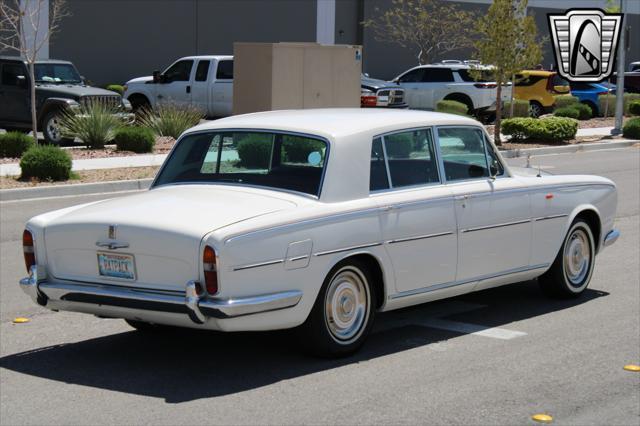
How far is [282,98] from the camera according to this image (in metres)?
23.2

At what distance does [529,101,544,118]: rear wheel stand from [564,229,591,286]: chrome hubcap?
2713 cm

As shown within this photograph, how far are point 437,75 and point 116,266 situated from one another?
91.5ft

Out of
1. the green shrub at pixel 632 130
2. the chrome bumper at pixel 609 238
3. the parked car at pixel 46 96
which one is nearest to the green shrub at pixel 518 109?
the green shrub at pixel 632 130

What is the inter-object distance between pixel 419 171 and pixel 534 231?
1266 mm

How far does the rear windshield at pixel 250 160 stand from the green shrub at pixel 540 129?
818 inches

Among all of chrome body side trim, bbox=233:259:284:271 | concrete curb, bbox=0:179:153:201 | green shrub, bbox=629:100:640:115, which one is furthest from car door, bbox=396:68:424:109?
chrome body side trim, bbox=233:259:284:271

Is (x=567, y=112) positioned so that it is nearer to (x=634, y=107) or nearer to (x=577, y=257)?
(x=634, y=107)

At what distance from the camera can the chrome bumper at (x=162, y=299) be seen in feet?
21.3

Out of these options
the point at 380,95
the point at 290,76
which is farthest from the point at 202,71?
the point at 290,76

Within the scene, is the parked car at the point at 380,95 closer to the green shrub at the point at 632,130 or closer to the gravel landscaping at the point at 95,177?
the green shrub at the point at 632,130

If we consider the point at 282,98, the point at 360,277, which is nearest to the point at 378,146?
the point at 360,277

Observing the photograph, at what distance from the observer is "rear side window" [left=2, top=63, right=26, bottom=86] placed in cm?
2503

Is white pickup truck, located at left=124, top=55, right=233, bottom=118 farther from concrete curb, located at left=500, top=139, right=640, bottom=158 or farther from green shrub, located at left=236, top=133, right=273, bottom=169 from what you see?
green shrub, located at left=236, top=133, right=273, bottom=169

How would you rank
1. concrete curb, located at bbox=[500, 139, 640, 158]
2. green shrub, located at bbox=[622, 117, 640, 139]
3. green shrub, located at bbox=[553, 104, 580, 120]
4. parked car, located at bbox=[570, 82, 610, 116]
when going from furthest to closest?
parked car, located at bbox=[570, 82, 610, 116] < green shrub, located at bbox=[553, 104, 580, 120] < green shrub, located at bbox=[622, 117, 640, 139] < concrete curb, located at bbox=[500, 139, 640, 158]
